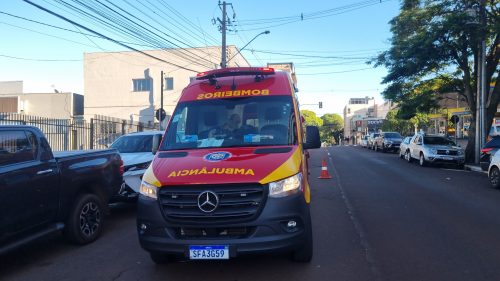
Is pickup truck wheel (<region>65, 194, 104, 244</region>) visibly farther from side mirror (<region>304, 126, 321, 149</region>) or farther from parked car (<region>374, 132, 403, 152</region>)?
parked car (<region>374, 132, 403, 152</region>)

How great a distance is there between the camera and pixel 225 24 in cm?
2852

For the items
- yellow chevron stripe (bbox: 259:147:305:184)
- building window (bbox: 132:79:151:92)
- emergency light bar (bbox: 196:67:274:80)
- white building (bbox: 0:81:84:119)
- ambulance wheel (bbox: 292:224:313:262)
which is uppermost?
building window (bbox: 132:79:151:92)

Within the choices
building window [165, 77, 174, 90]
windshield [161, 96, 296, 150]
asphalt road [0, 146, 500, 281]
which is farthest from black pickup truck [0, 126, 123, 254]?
building window [165, 77, 174, 90]

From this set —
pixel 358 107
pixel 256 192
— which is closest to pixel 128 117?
pixel 256 192

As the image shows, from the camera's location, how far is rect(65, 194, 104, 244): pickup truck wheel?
661 cm

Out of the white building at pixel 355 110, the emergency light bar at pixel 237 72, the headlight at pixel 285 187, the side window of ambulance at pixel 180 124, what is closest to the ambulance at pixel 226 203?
the headlight at pixel 285 187

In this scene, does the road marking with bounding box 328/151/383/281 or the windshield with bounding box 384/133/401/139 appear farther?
the windshield with bounding box 384/133/401/139

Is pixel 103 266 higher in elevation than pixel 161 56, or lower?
lower

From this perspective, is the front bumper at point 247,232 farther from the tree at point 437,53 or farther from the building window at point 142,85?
the building window at point 142,85

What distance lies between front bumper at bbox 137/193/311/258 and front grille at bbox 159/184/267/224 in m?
0.06

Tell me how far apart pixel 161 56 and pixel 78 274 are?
1638 inches

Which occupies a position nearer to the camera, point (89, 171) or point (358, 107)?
point (89, 171)

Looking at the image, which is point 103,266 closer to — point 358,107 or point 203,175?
point 203,175

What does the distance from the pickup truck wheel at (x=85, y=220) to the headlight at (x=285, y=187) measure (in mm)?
3415
